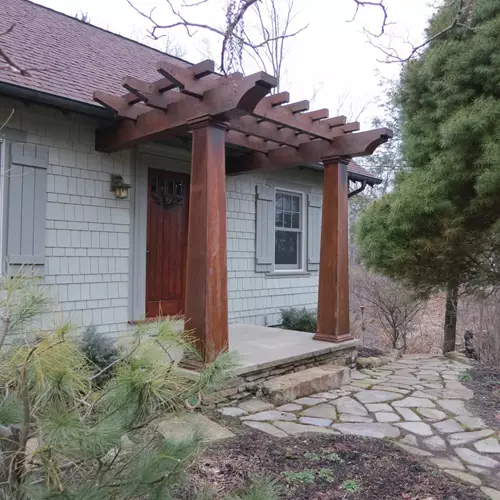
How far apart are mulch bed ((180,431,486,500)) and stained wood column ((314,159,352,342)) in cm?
238

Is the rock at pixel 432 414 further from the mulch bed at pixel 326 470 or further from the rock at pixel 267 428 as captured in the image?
the rock at pixel 267 428

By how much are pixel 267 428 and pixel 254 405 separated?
0.59 metres

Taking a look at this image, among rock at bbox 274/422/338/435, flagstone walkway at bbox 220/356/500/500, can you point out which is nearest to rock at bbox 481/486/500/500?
flagstone walkway at bbox 220/356/500/500

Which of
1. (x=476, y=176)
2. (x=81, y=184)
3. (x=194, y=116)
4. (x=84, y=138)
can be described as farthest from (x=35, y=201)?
(x=476, y=176)

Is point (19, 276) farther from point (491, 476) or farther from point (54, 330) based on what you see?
point (491, 476)

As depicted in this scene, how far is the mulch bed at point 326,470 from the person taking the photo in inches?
102

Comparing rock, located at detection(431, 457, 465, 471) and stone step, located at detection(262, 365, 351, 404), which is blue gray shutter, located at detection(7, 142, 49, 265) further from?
rock, located at detection(431, 457, 465, 471)

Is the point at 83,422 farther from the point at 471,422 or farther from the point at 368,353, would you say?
the point at 368,353

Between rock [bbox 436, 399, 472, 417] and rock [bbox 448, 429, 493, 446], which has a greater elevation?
rock [bbox 448, 429, 493, 446]

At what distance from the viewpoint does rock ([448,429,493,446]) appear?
3.46m

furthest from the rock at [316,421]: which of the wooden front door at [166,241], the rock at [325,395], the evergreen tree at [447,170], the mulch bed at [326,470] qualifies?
the evergreen tree at [447,170]

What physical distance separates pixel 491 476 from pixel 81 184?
4.62 meters

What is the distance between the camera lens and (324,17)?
3.36m

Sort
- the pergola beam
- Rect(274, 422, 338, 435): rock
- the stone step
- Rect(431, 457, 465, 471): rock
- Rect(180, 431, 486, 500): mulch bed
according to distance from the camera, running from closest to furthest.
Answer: Rect(180, 431, 486, 500): mulch bed → Rect(431, 457, 465, 471): rock → Rect(274, 422, 338, 435): rock → the stone step → the pergola beam
